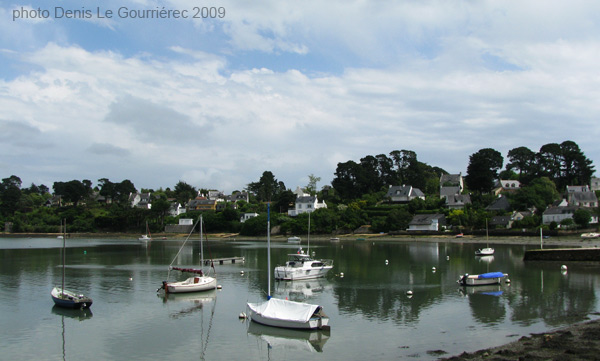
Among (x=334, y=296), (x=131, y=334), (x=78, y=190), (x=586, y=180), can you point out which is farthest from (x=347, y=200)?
(x=131, y=334)

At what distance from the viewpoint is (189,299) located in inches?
1391

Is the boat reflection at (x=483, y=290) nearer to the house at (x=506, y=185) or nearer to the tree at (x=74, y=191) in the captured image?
the house at (x=506, y=185)

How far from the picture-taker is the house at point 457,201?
114m

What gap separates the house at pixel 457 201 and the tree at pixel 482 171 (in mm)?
7687

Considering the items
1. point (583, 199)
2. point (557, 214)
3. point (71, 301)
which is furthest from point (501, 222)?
point (71, 301)

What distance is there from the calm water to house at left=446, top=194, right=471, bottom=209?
63.1 meters

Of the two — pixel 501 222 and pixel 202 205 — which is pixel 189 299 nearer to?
pixel 501 222

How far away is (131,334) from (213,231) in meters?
112

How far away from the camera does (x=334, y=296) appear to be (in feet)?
118

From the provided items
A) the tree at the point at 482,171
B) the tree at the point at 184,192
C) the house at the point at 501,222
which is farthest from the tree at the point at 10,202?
the house at the point at 501,222

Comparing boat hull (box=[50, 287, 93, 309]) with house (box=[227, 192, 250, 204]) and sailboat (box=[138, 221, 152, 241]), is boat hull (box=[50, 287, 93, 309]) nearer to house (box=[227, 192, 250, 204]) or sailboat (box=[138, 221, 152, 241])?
sailboat (box=[138, 221, 152, 241])

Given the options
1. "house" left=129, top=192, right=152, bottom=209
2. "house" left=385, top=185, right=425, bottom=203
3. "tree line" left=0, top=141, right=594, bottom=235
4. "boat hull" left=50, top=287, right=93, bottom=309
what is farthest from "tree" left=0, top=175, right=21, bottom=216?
"boat hull" left=50, top=287, right=93, bottom=309

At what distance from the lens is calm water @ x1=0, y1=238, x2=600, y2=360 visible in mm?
22641

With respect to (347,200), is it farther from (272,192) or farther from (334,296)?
(334,296)
